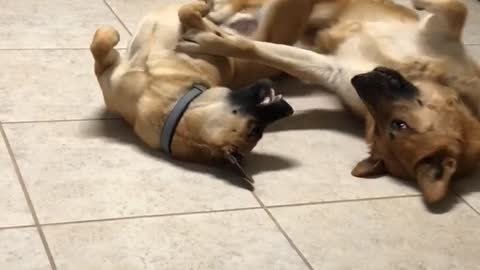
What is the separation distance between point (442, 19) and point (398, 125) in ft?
1.47

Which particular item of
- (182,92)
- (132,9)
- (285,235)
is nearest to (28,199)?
(182,92)

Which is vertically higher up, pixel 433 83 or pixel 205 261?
pixel 433 83

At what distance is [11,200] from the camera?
1982 mm

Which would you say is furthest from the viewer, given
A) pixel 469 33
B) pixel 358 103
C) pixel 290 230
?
pixel 469 33

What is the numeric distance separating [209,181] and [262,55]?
0.53 meters

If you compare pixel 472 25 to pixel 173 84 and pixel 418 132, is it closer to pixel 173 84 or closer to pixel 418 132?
pixel 418 132

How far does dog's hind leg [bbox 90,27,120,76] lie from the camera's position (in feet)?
7.70

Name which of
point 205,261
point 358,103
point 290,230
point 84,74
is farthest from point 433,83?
point 84,74

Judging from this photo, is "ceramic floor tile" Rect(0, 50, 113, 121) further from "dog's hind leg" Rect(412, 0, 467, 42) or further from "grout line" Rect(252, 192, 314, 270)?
"dog's hind leg" Rect(412, 0, 467, 42)

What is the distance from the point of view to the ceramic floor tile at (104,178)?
201cm

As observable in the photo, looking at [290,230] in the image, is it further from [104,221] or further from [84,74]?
[84,74]

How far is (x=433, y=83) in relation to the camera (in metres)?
2.40

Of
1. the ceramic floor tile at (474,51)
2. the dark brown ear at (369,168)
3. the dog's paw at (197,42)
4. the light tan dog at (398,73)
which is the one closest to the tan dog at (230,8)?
the light tan dog at (398,73)

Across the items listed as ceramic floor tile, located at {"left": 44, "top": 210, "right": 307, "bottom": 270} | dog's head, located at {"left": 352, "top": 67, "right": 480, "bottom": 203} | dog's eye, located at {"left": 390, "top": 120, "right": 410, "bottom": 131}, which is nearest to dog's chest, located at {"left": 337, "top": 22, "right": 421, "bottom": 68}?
dog's head, located at {"left": 352, "top": 67, "right": 480, "bottom": 203}
